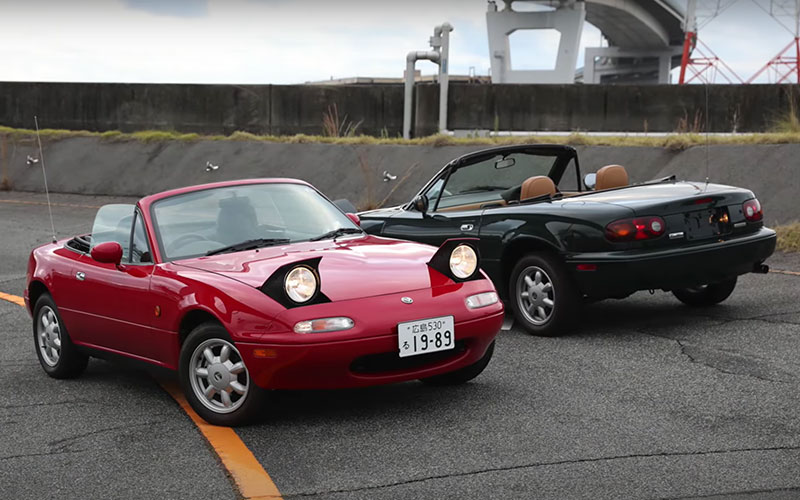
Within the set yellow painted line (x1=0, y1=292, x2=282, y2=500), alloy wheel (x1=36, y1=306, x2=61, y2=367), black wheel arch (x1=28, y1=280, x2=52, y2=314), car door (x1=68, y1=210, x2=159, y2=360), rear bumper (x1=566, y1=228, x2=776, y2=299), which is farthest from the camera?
rear bumper (x1=566, y1=228, x2=776, y2=299)

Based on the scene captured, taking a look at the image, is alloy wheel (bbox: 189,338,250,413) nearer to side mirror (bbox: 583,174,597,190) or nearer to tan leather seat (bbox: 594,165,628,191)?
tan leather seat (bbox: 594,165,628,191)

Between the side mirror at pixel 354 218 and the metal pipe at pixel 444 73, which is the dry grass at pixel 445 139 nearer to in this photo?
the metal pipe at pixel 444 73

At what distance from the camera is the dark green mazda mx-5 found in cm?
741

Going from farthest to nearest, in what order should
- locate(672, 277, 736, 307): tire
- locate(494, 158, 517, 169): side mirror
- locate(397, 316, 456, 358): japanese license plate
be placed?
locate(494, 158, 517, 169): side mirror, locate(672, 277, 736, 307): tire, locate(397, 316, 456, 358): japanese license plate

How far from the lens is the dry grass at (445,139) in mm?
15500

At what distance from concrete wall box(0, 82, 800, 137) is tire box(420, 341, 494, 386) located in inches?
533

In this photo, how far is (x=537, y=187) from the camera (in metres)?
8.26

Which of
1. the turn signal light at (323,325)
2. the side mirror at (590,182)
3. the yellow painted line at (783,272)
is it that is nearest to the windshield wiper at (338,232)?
the turn signal light at (323,325)

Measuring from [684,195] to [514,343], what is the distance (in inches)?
63.3

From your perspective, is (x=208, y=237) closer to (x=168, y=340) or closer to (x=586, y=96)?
(x=168, y=340)

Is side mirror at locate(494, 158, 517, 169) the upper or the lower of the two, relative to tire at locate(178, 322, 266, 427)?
upper

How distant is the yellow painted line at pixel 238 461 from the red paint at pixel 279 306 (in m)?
0.33

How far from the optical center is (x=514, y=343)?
24.7ft

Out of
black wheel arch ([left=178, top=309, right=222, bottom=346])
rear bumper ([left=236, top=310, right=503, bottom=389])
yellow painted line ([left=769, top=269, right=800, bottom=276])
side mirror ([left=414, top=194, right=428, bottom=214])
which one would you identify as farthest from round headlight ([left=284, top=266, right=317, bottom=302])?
yellow painted line ([left=769, top=269, right=800, bottom=276])
